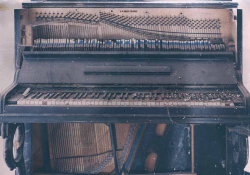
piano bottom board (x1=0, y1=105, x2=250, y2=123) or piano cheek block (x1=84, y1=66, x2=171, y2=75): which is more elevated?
piano cheek block (x1=84, y1=66, x2=171, y2=75)

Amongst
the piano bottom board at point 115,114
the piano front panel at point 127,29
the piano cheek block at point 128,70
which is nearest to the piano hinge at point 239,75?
the piano front panel at point 127,29

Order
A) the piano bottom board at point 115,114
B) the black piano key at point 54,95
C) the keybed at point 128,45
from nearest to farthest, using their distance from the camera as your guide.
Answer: the piano bottom board at point 115,114 → the black piano key at point 54,95 → the keybed at point 128,45

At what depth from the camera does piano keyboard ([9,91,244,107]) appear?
204 centimetres

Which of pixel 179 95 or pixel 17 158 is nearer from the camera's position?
pixel 179 95

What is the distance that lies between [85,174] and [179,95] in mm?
1611

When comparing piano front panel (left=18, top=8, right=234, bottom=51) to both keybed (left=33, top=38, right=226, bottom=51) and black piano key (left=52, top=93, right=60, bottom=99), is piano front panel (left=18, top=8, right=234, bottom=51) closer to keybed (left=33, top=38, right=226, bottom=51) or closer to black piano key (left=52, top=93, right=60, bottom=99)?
keybed (left=33, top=38, right=226, bottom=51)

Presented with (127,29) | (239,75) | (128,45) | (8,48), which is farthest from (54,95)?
(239,75)

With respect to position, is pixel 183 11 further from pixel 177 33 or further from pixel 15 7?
pixel 15 7

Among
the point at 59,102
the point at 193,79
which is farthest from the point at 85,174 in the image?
the point at 193,79

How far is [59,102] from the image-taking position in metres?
2.08

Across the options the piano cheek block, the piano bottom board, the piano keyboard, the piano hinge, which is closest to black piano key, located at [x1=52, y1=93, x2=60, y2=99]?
the piano keyboard

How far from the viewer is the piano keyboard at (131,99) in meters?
2.04

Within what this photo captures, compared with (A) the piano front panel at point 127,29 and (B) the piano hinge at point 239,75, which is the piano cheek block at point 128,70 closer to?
(A) the piano front panel at point 127,29

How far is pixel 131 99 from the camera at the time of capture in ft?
6.91
